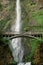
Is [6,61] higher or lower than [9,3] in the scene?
lower

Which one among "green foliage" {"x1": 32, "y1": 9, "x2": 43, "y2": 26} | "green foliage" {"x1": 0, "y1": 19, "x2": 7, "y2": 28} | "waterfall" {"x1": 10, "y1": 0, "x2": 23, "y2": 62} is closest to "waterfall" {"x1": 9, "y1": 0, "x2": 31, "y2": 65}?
"waterfall" {"x1": 10, "y1": 0, "x2": 23, "y2": 62}

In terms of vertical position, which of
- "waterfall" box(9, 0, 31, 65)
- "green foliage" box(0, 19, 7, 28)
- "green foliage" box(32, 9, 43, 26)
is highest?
"green foliage" box(32, 9, 43, 26)

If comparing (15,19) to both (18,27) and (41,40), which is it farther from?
(41,40)

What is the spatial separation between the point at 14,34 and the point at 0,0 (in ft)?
14.8

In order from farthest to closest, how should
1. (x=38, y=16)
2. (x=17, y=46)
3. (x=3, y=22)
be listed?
(x=38, y=16)
(x=3, y=22)
(x=17, y=46)

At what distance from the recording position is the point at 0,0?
1608cm

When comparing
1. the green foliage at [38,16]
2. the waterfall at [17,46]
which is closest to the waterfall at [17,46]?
the waterfall at [17,46]

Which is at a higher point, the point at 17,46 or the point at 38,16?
the point at 38,16

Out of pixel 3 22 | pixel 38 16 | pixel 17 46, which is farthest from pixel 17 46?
pixel 38 16

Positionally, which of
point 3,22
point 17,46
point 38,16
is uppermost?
point 38,16

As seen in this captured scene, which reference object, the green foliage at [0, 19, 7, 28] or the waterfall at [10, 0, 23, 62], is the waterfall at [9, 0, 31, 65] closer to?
the waterfall at [10, 0, 23, 62]

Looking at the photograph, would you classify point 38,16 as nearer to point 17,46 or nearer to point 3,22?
point 3,22

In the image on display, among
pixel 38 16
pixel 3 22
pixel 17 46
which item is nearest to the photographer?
pixel 17 46

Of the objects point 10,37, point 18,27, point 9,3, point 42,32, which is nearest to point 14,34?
point 10,37
